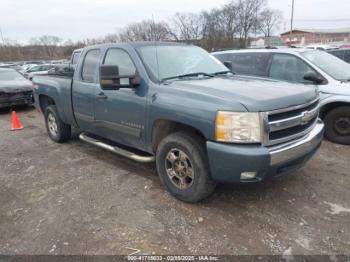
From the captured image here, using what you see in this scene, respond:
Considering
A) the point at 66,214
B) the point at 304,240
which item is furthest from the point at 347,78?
the point at 66,214

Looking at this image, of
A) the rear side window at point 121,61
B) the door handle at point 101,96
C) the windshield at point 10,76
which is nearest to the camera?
the rear side window at point 121,61

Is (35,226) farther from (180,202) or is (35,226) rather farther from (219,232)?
(219,232)

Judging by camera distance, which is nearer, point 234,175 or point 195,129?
Answer: point 234,175

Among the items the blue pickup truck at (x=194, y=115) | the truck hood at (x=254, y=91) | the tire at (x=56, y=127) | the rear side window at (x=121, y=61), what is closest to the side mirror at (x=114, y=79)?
the blue pickup truck at (x=194, y=115)

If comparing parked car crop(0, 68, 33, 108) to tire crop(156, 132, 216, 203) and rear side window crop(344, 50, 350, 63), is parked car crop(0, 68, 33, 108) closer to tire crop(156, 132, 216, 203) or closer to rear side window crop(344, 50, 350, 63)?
tire crop(156, 132, 216, 203)

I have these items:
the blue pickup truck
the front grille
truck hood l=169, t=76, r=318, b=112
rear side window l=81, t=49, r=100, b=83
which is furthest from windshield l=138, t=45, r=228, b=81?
the front grille

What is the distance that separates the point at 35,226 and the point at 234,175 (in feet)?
7.00

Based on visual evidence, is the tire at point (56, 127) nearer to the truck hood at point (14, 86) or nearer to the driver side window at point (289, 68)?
the driver side window at point (289, 68)

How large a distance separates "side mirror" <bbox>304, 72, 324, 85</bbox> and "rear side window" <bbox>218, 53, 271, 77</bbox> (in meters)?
0.93

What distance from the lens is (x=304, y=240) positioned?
2676 millimetres

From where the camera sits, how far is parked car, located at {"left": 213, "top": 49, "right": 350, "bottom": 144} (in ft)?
16.6

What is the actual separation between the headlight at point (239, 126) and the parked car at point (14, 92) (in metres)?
8.89

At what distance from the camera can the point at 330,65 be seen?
5.49m

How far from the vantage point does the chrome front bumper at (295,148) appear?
276 centimetres
